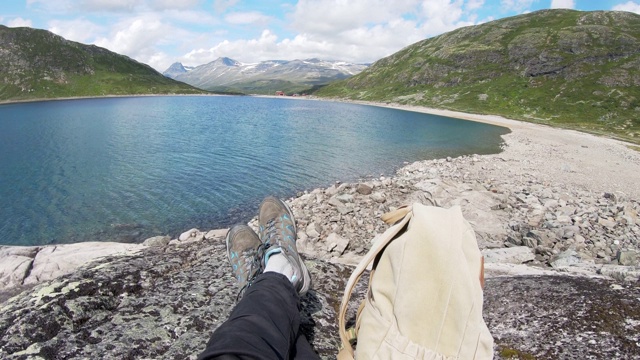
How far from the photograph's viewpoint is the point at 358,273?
2.80m

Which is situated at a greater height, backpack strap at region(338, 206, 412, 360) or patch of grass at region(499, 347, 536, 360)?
backpack strap at region(338, 206, 412, 360)

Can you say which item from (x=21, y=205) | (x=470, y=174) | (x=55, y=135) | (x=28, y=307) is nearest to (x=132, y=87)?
(x=55, y=135)

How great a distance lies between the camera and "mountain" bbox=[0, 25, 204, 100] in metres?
150

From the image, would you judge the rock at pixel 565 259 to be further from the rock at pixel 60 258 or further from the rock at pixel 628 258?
the rock at pixel 60 258

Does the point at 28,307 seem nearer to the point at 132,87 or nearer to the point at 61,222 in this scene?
the point at 61,222

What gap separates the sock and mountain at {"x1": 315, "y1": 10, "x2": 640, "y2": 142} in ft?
260

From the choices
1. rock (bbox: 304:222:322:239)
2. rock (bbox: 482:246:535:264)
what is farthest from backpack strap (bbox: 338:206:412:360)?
rock (bbox: 304:222:322:239)

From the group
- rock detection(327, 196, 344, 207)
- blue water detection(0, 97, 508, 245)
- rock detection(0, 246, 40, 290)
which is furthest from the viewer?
blue water detection(0, 97, 508, 245)

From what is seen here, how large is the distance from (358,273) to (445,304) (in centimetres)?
73

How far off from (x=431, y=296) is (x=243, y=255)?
3316 millimetres

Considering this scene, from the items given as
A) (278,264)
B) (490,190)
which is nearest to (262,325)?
(278,264)

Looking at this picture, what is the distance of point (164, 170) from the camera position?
99.1 feet

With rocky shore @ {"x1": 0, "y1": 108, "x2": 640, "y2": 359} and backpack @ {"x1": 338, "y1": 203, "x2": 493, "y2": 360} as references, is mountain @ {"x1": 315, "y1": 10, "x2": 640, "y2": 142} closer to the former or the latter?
rocky shore @ {"x1": 0, "y1": 108, "x2": 640, "y2": 359}

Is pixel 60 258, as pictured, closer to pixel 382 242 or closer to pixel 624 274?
pixel 382 242
